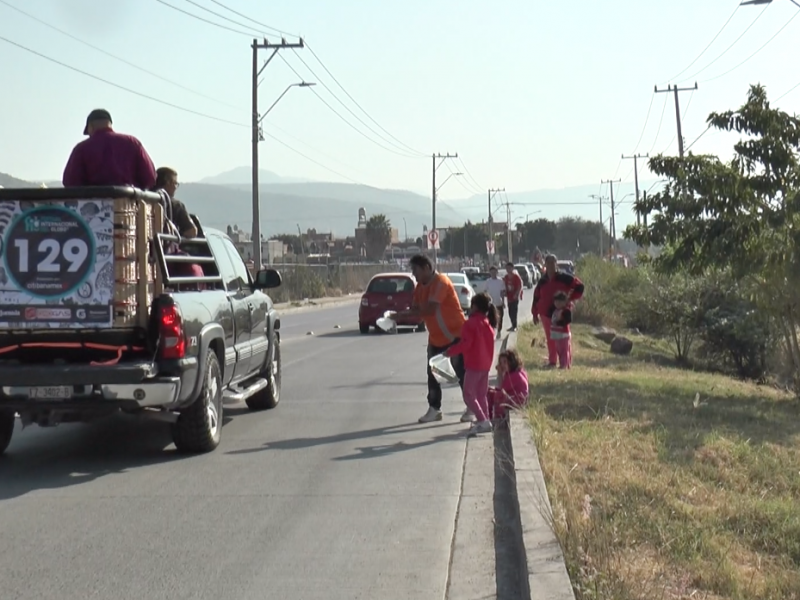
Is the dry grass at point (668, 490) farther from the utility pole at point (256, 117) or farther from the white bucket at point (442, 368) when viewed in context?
the utility pole at point (256, 117)

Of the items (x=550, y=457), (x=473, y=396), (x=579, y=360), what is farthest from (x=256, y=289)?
(x=579, y=360)

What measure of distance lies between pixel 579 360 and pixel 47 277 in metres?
12.1

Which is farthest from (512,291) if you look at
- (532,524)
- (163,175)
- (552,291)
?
(532,524)

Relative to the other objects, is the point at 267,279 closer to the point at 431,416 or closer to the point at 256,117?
the point at 431,416

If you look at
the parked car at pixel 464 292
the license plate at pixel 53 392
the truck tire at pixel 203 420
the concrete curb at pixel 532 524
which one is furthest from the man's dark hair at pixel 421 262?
the parked car at pixel 464 292

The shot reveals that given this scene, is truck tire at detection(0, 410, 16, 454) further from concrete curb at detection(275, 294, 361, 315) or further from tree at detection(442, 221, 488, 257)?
tree at detection(442, 221, 488, 257)

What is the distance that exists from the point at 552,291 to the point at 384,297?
12475mm

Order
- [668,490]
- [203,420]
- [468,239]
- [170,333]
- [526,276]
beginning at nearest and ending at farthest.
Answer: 1. [668,490]
2. [170,333]
3. [203,420]
4. [526,276]
5. [468,239]

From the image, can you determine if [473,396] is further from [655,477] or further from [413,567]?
[413,567]

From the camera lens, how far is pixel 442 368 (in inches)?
457

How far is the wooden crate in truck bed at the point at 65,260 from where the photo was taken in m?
8.83

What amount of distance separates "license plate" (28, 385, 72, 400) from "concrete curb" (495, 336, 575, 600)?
3503 millimetres

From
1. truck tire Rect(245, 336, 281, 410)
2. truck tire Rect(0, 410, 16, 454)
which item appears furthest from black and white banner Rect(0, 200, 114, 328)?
truck tire Rect(245, 336, 281, 410)

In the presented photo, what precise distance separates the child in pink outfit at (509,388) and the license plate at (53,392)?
4582mm
